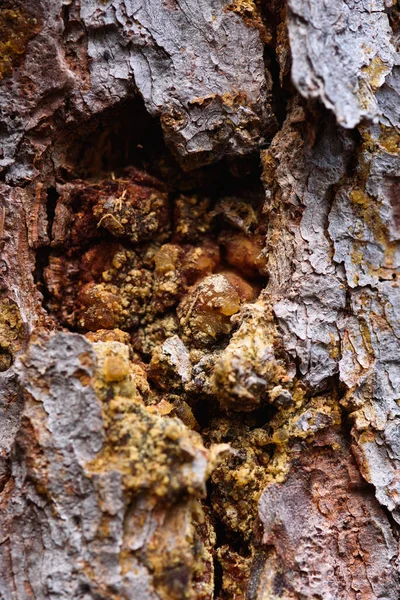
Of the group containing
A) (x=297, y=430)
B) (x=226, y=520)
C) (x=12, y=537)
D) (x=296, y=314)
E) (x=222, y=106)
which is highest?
(x=222, y=106)

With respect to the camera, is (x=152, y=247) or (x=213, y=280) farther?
(x=152, y=247)

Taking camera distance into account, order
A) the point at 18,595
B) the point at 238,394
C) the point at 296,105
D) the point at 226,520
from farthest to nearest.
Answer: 1. the point at 296,105
2. the point at 226,520
3. the point at 238,394
4. the point at 18,595

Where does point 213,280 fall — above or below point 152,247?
below

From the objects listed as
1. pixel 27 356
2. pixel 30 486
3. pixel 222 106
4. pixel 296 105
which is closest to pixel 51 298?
pixel 27 356

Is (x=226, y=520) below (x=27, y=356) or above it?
below

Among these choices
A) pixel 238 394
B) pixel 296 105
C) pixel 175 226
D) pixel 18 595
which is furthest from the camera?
pixel 175 226

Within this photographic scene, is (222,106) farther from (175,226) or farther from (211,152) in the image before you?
(175,226)

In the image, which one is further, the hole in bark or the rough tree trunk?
the hole in bark

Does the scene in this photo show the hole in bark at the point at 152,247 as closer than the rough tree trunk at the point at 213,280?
No
